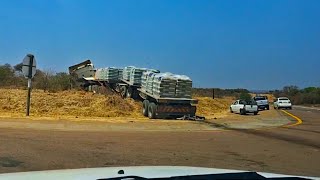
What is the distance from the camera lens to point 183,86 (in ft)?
108

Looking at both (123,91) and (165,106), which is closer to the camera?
(165,106)

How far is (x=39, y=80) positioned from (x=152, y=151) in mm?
34051

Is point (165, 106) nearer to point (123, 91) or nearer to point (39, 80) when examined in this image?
point (123, 91)

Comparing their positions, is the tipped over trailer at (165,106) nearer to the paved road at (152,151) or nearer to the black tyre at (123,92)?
the black tyre at (123,92)

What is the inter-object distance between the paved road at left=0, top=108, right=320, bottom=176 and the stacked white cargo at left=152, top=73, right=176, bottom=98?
10772 millimetres

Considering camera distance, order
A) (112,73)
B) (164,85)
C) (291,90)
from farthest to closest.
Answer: (291,90) → (112,73) → (164,85)

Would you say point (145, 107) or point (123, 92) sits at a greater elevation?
point (123, 92)

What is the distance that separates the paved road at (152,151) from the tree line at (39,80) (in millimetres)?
24450

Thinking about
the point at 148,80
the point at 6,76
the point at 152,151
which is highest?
the point at 6,76

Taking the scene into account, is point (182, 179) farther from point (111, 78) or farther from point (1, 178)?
point (111, 78)

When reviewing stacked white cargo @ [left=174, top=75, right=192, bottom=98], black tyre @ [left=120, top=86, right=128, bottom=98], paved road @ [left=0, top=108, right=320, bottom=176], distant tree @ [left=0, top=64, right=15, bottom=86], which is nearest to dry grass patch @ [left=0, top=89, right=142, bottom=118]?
black tyre @ [left=120, top=86, right=128, bottom=98]

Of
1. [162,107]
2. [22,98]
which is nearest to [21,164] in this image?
[162,107]

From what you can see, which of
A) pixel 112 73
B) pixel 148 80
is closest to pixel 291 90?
pixel 112 73

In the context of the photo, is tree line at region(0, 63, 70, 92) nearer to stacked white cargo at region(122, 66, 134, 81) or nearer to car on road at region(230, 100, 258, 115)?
stacked white cargo at region(122, 66, 134, 81)
